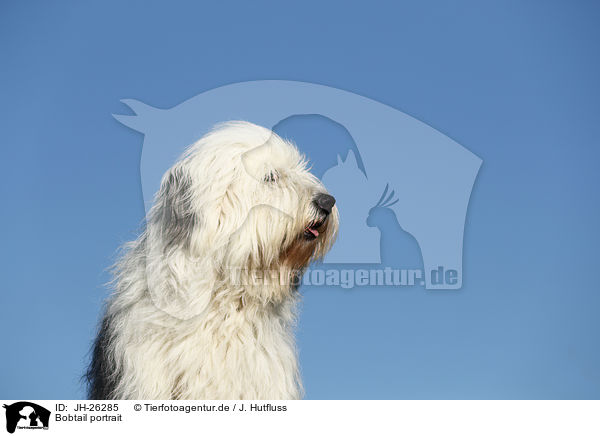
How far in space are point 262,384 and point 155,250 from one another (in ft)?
3.75

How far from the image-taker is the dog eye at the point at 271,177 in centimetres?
Result: 562

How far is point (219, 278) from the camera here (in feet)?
17.8

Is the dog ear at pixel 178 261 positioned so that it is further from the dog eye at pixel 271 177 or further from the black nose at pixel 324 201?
the black nose at pixel 324 201

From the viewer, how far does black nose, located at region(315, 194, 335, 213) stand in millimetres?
5496

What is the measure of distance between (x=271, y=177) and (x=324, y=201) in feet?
1.38

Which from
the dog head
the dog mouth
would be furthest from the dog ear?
the dog mouth

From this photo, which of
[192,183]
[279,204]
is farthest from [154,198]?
[279,204]

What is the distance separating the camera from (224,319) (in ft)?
17.9

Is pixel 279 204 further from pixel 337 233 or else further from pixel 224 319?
pixel 224 319
